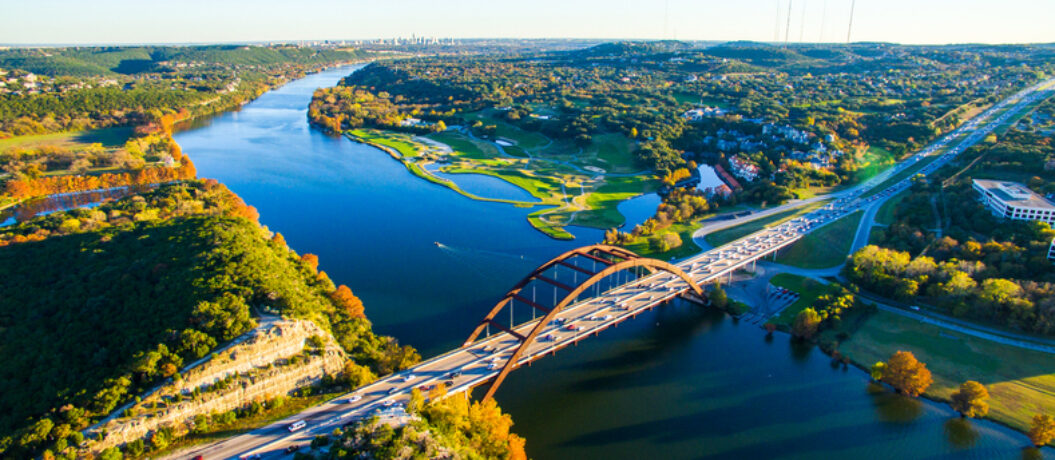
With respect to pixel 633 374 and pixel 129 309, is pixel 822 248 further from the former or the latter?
pixel 129 309

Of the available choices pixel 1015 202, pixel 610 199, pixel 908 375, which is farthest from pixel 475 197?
pixel 1015 202

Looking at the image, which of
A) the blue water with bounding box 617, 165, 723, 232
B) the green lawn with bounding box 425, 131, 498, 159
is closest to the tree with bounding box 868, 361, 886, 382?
the blue water with bounding box 617, 165, 723, 232

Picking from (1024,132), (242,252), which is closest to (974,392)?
(242,252)

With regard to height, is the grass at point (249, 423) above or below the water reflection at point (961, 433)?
above

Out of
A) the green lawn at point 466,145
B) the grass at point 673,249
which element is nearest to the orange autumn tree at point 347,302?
the grass at point 673,249

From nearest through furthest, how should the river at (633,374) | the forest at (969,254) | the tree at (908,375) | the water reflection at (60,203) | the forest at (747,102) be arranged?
the river at (633,374)
the tree at (908,375)
the forest at (969,254)
the water reflection at (60,203)
the forest at (747,102)

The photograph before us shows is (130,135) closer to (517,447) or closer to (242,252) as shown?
(242,252)

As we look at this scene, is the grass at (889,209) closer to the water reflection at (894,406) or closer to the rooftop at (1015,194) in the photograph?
the rooftop at (1015,194)
